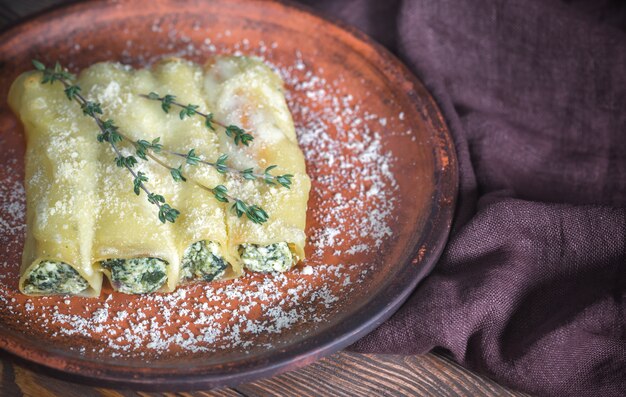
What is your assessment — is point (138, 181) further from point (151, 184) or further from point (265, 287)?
point (265, 287)

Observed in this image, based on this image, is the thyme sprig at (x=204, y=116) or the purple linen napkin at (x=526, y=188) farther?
the thyme sprig at (x=204, y=116)

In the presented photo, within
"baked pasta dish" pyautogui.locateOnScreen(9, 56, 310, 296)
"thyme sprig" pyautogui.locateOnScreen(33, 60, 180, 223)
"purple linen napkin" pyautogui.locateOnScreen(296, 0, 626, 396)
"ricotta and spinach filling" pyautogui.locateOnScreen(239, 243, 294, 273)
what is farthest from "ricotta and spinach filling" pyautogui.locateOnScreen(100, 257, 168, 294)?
"purple linen napkin" pyautogui.locateOnScreen(296, 0, 626, 396)

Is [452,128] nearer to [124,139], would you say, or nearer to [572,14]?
[572,14]

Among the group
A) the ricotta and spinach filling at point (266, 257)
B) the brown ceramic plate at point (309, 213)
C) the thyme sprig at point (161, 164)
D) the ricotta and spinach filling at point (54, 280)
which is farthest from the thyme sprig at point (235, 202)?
the ricotta and spinach filling at point (54, 280)

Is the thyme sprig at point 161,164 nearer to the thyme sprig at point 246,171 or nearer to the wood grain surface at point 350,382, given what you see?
the thyme sprig at point 246,171

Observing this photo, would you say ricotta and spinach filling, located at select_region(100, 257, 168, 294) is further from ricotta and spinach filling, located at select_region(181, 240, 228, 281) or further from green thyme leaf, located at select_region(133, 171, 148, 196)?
green thyme leaf, located at select_region(133, 171, 148, 196)

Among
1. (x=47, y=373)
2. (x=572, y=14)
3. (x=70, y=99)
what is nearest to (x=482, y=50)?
(x=572, y=14)
